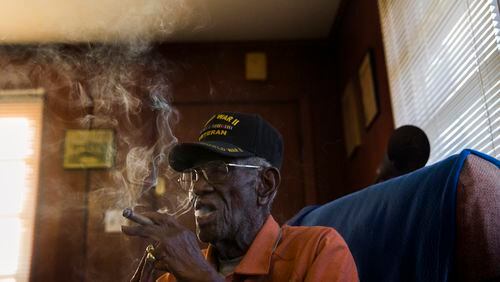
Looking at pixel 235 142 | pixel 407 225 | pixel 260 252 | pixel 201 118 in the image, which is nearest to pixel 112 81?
pixel 201 118

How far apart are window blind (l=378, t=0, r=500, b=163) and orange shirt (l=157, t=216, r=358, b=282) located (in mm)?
845

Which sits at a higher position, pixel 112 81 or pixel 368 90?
pixel 112 81

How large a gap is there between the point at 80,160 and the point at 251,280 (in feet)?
10.0

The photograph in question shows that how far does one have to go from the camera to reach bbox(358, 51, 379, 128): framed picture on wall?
10.8ft

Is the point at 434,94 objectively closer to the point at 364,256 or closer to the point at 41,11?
the point at 364,256

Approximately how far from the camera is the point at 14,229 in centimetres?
391

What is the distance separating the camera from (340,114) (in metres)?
4.23

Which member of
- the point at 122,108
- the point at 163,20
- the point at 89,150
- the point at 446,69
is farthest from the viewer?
the point at 122,108

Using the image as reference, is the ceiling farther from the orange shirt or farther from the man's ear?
the orange shirt

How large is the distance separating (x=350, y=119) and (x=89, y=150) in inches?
78.2

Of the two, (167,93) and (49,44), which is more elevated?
(49,44)

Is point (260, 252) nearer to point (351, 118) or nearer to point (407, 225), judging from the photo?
point (407, 225)

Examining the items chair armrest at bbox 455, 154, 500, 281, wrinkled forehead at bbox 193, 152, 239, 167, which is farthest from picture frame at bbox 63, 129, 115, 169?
chair armrest at bbox 455, 154, 500, 281

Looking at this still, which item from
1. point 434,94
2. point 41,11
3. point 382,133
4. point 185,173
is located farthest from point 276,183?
point 41,11
